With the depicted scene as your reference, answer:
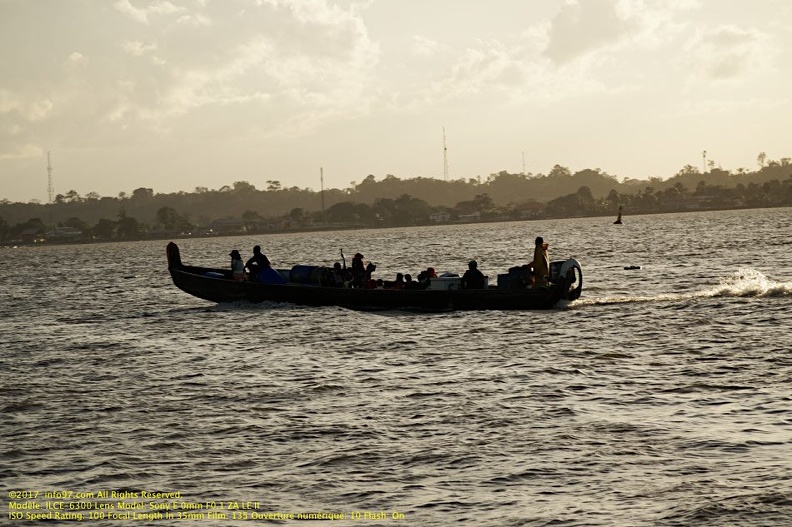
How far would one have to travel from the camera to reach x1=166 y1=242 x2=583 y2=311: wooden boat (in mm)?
34594

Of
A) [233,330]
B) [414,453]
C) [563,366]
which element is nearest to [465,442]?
[414,453]

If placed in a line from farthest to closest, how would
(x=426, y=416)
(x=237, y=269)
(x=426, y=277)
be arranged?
1. (x=237, y=269)
2. (x=426, y=277)
3. (x=426, y=416)

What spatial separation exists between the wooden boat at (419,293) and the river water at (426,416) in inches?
24.1

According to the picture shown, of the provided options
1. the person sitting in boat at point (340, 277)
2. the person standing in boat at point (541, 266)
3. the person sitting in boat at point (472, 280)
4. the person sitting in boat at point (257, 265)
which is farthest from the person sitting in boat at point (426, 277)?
the person sitting in boat at point (257, 265)

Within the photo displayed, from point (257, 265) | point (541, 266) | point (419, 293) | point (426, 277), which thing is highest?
point (257, 265)

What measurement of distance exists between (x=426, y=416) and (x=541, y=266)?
16.2 metres

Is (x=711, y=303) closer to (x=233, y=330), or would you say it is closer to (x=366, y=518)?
(x=233, y=330)

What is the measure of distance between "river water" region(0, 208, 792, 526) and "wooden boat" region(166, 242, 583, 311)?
24.1 inches

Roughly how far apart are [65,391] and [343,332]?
10.8 metres

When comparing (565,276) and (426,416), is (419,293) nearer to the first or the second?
(565,276)

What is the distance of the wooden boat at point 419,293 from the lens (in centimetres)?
3459

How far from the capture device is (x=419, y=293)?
115 feet

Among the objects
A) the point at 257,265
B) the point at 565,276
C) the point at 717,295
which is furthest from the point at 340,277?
the point at 717,295

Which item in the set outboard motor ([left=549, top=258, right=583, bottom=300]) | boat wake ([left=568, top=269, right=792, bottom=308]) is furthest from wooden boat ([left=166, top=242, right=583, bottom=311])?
boat wake ([left=568, top=269, right=792, bottom=308])
